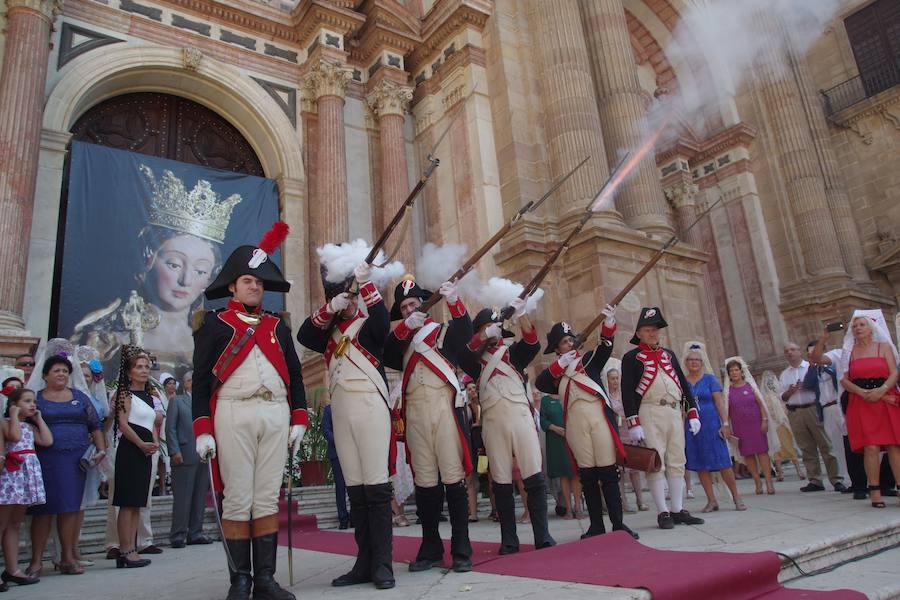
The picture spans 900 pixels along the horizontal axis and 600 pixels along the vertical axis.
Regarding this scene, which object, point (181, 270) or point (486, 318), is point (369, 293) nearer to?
point (486, 318)

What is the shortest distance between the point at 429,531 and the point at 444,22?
12.1 metres

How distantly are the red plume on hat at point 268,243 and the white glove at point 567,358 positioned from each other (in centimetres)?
275

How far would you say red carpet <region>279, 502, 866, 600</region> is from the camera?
3.17 m

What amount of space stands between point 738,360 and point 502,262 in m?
4.93

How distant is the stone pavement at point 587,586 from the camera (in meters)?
3.38

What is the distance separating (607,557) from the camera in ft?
13.1

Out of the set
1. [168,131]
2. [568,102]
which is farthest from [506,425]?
[168,131]

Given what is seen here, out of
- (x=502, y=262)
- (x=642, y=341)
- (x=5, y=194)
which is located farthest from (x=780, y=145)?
(x=5, y=194)

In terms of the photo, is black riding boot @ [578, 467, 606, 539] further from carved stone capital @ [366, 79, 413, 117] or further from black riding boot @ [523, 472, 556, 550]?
carved stone capital @ [366, 79, 413, 117]

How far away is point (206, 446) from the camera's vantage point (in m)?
3.55

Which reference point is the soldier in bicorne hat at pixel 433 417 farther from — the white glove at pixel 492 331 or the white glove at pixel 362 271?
the white glove at pixel 362 271

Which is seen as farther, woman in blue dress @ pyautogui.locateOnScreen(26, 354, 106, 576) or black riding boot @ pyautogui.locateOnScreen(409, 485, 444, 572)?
woman in blue dress @ pyautogui.locateOnScreen(26, 354, 106, 576)

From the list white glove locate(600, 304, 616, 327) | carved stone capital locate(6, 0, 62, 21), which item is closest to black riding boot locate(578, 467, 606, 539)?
white glove locate(600, 304, 616, 327)

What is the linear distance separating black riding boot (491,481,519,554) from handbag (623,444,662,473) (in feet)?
4.38
